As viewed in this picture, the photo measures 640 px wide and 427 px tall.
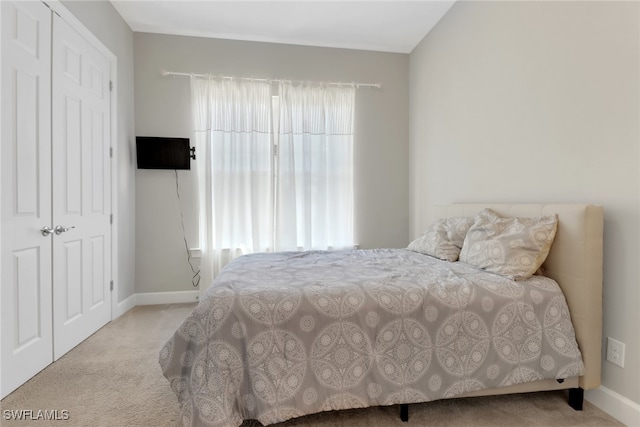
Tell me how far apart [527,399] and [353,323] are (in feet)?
3.85

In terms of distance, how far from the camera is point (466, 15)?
9.13 ft

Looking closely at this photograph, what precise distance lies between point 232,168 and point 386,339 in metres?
2.61

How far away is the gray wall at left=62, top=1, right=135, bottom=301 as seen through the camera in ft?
9.52

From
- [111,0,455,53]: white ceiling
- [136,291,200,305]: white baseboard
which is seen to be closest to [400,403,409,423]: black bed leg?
[136,291,200,305]: white baseboard

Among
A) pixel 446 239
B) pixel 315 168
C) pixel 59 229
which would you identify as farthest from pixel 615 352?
pixel 59 229

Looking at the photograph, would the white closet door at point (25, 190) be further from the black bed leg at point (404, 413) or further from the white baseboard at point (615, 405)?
the white baseboard at point (615, 405)

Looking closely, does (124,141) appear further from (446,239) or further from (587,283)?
(587,283)

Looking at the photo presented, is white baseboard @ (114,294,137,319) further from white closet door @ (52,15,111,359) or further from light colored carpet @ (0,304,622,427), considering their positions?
light colored carpet @ (0,304,622,427)

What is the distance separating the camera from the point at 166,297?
3439 mm

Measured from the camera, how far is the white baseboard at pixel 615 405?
1497mm

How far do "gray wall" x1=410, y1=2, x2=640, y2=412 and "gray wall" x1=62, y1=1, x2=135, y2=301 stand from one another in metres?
3.23

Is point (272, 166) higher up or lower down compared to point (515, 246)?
higher up

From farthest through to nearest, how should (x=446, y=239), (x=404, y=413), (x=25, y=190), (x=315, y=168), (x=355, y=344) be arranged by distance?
(x=315, y=168), (x=446, y=239), (x=25, y=190), (x=404, y=413), (x=355, y=344)

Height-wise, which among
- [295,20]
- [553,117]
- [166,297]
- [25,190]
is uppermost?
[295,20]
